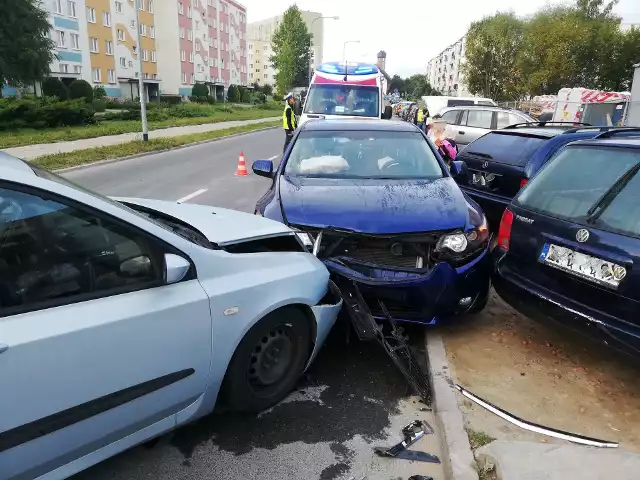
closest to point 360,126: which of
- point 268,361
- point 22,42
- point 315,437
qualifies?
point 268,361

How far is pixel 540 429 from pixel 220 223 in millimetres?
2279

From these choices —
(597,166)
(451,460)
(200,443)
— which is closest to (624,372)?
(597,166)

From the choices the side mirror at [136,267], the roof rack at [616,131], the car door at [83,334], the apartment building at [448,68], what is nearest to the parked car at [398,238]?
the roof rack at [616,131]

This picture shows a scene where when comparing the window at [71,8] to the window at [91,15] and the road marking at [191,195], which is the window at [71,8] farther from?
the road marking at [191,195]

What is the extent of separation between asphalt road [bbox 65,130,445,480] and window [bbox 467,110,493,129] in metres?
Result: 11.8

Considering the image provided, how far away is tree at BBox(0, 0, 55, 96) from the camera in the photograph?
29105 millimetres

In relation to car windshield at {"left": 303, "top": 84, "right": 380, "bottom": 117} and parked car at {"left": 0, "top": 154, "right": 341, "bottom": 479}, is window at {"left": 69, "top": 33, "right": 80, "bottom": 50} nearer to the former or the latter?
car windshield at {"left": 303, "top": 84, "right": 380, "bottom": 117}

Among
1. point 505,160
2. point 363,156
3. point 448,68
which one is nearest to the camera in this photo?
point 363,156

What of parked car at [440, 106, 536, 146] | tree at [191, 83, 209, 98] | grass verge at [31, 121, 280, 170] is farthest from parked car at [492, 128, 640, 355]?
tree at [191, 83, 209, 98]

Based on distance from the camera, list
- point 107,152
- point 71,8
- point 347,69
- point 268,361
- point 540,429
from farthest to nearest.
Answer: point 71,8, point 107,152, point 347,69, point 268,361, point 540,429

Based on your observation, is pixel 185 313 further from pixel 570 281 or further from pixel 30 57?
pixel 30 57

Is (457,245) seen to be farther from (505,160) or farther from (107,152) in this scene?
(107,152)

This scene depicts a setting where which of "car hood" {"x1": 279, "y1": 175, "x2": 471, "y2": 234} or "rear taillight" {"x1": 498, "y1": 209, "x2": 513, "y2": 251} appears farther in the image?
"rear taillight" {"x1": 498, "y1": 209, "x2": 513, "y2": 251}

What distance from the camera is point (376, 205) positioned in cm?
405
